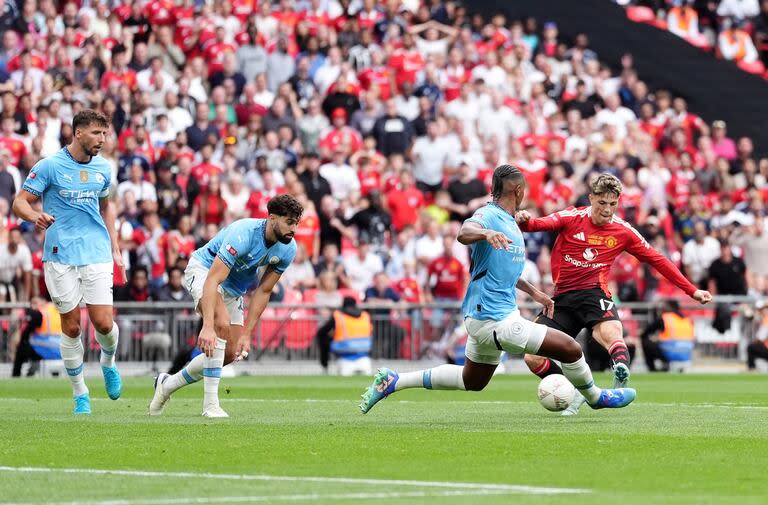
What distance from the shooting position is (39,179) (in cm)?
1355

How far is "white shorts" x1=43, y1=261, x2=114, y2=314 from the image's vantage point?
45.2 ft

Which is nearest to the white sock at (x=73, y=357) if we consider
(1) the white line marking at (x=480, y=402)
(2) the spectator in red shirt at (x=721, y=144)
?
(1) the white line marking at (x=480, y=402)

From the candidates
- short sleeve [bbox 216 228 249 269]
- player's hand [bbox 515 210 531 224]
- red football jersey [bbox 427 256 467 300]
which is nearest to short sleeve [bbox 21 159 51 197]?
short sleeve [bbox 216 228 249 269]

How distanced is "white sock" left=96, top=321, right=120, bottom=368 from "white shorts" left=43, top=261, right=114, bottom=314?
0.85ft

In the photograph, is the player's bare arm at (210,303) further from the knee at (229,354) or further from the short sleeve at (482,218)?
the short sleeve at (482,218)

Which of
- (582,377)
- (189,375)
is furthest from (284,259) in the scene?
(582,377)

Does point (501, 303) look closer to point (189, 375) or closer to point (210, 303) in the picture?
point (210, 303)

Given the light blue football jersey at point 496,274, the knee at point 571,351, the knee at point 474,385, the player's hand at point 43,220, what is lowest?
the knee at point 474,385

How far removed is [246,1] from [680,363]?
10.3 metres

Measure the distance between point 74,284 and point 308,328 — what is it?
36.4 ft

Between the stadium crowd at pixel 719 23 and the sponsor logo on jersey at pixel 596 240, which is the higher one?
the stadium crowd at pixel 719 23

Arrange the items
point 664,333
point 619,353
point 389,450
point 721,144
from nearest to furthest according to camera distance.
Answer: point 389,450, point 619,353, point 664,333, point 721,144

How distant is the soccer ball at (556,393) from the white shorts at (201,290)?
2.59 m

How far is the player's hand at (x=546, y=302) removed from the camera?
13.1 m
